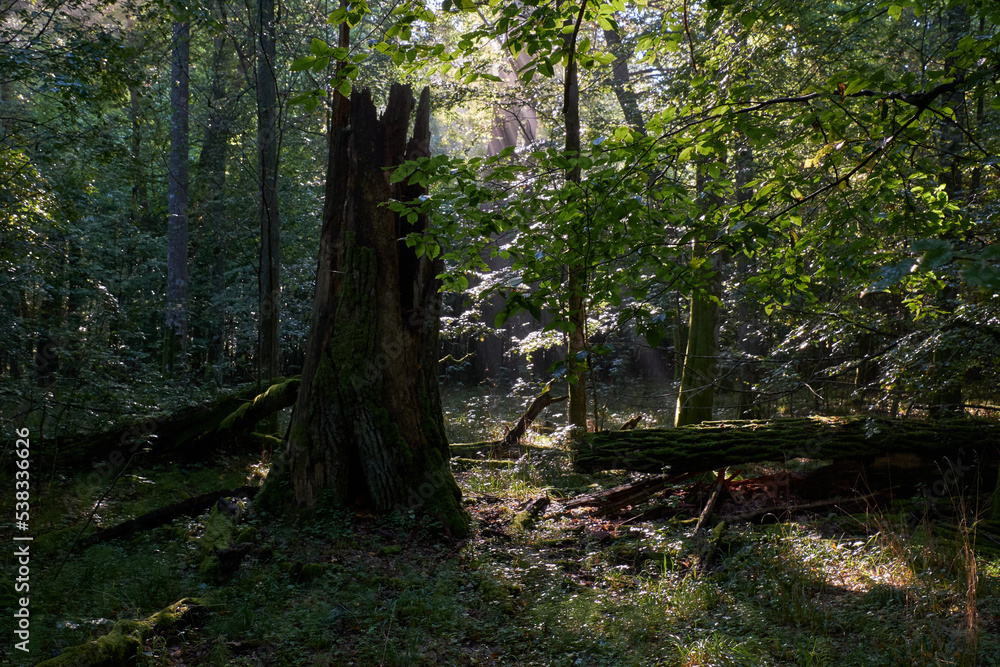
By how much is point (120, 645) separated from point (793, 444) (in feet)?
19.7

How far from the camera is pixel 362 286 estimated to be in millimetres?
6383

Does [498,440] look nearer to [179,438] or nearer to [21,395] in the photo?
[179,438]

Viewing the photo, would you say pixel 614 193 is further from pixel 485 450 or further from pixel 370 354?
pixel 485 450

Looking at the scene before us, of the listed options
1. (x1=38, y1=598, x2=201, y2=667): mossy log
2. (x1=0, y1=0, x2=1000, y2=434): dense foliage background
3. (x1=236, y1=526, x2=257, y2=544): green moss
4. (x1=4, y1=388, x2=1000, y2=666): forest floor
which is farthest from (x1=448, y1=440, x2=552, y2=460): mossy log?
(x1=38, y1=598, x2=201, y2=667): mossy log

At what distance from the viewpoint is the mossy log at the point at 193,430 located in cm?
690

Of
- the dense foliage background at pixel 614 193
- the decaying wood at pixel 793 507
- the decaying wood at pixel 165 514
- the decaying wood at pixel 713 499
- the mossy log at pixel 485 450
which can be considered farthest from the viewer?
the mossy log at pixel 485 450

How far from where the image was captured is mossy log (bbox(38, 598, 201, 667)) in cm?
294

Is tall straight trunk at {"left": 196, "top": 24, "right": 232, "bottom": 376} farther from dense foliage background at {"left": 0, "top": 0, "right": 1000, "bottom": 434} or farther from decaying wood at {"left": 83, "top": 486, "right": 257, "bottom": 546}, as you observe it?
decaying wood at {"left": 83, "top": 486, "right": 257, "bottom": 546}

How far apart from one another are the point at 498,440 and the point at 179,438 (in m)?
4.77

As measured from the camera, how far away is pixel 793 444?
623cm

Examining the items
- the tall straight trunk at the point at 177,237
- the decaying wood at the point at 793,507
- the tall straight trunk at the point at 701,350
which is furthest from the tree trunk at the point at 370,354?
the tall straight trunk at the point at 177,237

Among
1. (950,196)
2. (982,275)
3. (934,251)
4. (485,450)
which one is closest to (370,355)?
(485,450)

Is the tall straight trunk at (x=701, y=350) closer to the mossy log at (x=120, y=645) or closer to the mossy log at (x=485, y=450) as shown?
the mossy log at (x=485, y=450)

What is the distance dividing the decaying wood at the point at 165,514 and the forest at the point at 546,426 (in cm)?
2
